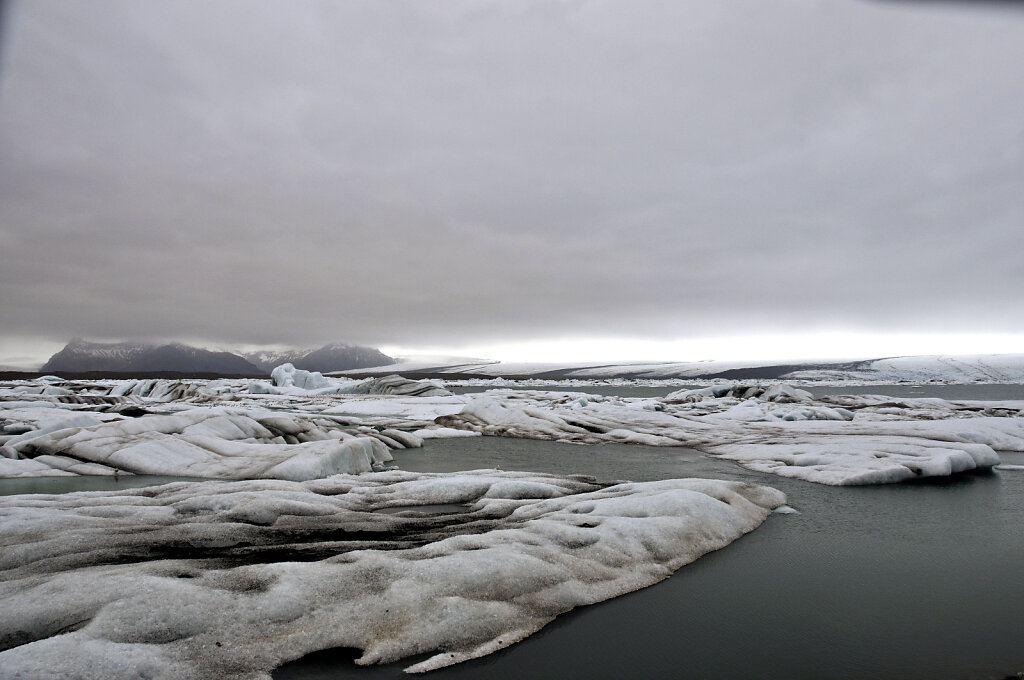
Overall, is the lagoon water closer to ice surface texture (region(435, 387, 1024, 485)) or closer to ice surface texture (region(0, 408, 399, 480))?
ice surface texture (region(435, 387, 1024, 485))

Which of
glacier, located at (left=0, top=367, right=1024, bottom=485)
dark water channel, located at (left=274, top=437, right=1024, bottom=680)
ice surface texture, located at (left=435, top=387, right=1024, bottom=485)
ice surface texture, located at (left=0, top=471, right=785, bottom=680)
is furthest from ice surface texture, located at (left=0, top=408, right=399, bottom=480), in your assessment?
ice surface texture, located at (left=435, top=387, right=1024, bottom=485)

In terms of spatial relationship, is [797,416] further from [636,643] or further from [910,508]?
[636,643]

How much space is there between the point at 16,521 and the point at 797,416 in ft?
70.0

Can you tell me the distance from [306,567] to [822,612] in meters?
4.22

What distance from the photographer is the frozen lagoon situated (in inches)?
143

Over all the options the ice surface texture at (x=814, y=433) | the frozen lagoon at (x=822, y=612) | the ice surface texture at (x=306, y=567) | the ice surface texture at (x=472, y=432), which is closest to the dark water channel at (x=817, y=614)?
the frozen lagoon at (x=822, y=612)

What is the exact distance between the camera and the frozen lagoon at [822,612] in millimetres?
3631

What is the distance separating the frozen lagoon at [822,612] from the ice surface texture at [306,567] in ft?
0.93

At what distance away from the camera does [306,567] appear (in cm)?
451

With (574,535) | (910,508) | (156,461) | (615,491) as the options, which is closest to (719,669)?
(574,535)

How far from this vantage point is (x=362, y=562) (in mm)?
4691

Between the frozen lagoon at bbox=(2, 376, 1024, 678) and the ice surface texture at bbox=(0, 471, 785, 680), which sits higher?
the ice surface texture at bbox=(0, 471, 785, 680)

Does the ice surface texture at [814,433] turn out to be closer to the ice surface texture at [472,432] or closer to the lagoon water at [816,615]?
the ice surface texture at [472,432]

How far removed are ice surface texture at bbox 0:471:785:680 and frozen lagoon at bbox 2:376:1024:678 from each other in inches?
11.2
